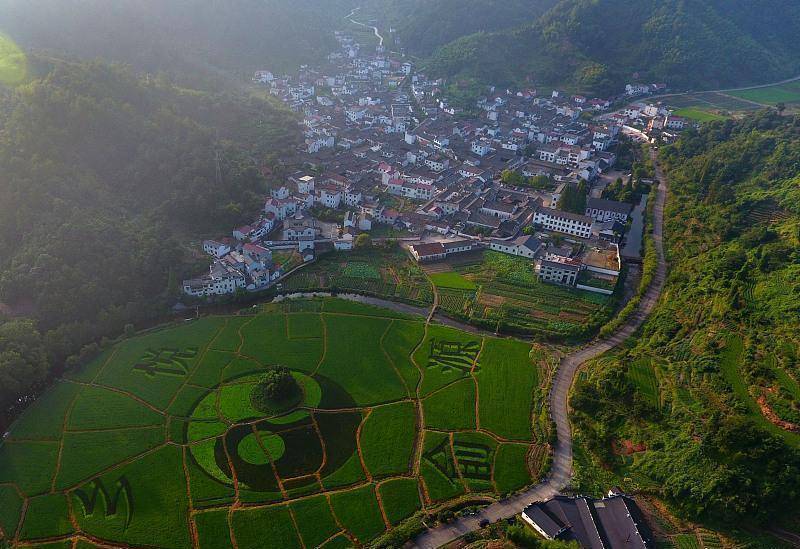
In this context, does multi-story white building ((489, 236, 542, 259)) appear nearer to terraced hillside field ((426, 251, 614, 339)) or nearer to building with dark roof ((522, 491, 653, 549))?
terraced hillside field ((426, 251, 614, 339))

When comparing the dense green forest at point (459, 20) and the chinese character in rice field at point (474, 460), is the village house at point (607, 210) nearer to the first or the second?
the chinese character in rice field at point (474, 460)

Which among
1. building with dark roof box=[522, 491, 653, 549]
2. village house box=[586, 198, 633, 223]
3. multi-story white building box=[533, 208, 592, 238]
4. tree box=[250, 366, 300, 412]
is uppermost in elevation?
village house box=[586, 198, 633, 223]

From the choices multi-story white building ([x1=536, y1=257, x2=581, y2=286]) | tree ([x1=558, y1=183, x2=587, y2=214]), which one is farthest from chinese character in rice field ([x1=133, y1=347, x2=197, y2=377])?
tree ([x1=558, y1=183, x2=587, y2=214])

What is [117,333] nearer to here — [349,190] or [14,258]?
[14,258]

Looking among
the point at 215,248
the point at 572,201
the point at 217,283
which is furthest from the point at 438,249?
the point at 215,248

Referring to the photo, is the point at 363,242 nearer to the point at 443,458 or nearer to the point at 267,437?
the point at 267,437

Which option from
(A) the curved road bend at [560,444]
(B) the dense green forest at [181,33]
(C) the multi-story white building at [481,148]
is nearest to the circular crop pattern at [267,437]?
(A) the curved road bend at [560,444]
